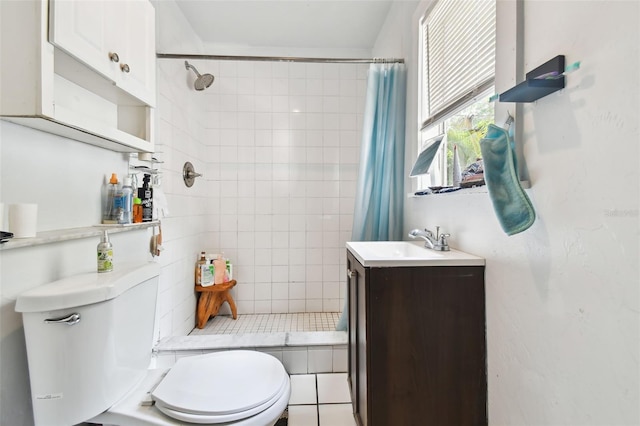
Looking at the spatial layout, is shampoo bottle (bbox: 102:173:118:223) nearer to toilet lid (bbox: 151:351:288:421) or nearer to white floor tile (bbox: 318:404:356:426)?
toilet lid (bbox: 151:351:288:421)

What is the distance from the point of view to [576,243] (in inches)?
26.2

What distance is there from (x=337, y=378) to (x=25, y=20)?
1.93 meters

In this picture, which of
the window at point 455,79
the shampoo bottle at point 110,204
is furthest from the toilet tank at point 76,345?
the window at point 455,79

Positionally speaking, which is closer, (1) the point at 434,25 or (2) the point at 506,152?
(2) the point at 506,152

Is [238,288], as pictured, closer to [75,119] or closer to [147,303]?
[147,303]

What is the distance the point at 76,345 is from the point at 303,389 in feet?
3.65

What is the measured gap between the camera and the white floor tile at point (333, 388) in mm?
1524

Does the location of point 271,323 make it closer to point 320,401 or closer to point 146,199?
point 320,401

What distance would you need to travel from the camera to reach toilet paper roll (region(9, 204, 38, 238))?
856 mm

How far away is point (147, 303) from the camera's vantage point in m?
1.13

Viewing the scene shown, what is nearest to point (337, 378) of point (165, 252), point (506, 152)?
point (165, 252)

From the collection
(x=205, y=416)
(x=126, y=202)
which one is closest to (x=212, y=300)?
(x=126, y=202)

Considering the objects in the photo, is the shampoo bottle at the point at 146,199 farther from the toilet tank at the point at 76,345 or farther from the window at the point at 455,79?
the window at the point at 455,79

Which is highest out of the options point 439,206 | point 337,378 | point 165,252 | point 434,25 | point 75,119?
point 434,25
